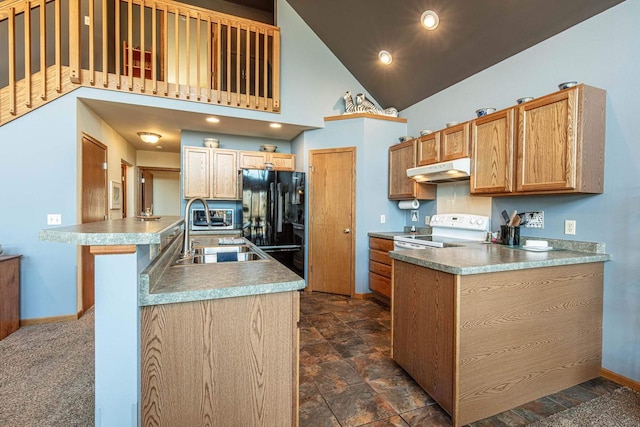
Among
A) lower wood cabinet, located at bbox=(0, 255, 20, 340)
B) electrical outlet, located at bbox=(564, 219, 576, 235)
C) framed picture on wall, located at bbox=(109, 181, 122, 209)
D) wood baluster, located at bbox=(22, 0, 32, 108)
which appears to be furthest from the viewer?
framed picture on wall, located at bbox=(109, 181, 122, 209)

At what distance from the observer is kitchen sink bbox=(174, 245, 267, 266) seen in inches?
71.8

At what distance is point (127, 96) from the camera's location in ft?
10.6

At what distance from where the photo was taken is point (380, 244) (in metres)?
3.71

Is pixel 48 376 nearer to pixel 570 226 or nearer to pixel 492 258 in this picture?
pixel 492 258

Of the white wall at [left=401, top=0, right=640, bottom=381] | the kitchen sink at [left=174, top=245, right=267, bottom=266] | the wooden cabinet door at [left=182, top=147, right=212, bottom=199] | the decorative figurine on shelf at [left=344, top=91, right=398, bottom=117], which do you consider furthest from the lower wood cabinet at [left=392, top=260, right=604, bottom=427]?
the wooden cabinet door at [left=182, top=147, right=212, bottom=199]

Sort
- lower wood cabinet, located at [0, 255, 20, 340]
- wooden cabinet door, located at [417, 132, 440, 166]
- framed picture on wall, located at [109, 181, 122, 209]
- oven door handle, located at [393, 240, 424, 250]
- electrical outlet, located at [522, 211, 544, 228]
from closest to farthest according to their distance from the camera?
1. electrical outlet, located at [522, 211, 544, 228]
2. lower wood cabinet, located at [0, 255, 20, 340]
3. oven door handle, located at [393, 240, 424, 250]
4. wooden cabinet door, located at [417, 132, 440, 166]
5. framed picture on wall, located at [109, 181, 122, 209]

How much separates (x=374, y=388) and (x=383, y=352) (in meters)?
0.52

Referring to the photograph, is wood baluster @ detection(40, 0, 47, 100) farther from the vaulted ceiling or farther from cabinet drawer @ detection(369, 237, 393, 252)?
cabinet drawer @ detection(369, 237, 393, 252)

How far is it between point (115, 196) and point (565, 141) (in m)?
5.44

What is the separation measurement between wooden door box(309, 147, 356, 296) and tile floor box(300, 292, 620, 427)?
4.03ft

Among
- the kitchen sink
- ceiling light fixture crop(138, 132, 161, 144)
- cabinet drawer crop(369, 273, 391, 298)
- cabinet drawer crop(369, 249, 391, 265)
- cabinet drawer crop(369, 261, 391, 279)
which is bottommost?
cabinet drawer crop(369, 273, 391, 298)

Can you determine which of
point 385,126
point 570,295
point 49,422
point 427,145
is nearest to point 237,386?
point 49,422

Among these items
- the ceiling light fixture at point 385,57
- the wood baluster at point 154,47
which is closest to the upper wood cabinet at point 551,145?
the ceiling light fixture at point 385,57

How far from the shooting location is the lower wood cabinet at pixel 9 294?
2.65 m
